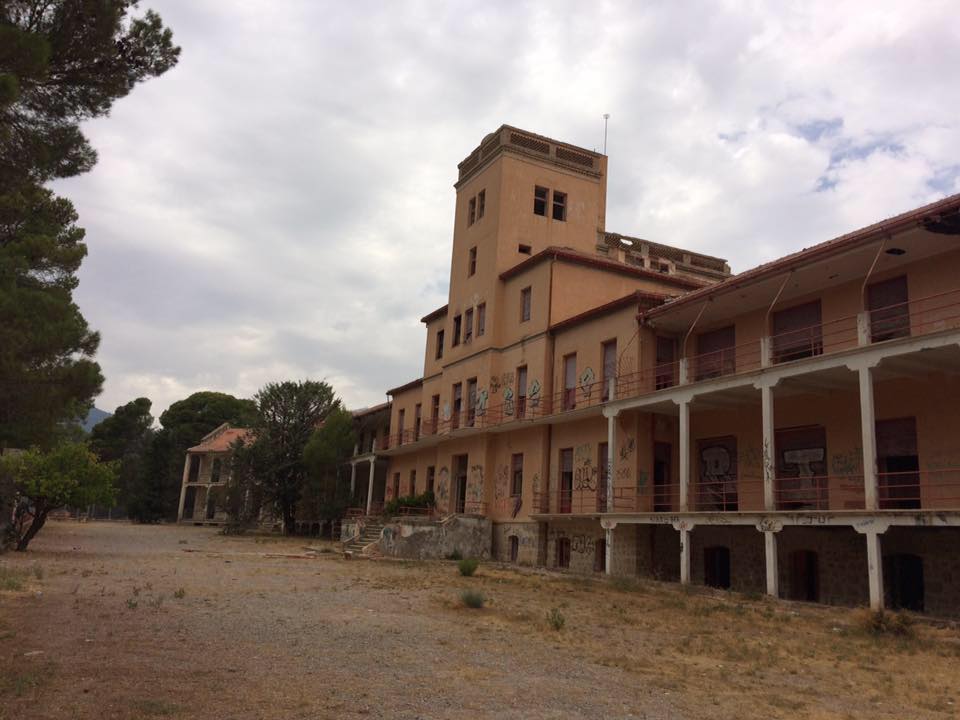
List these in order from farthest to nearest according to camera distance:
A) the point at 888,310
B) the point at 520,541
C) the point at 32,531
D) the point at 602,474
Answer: the point at 520,541
the point at 602,474
the point at 32,531
the point at 888,310

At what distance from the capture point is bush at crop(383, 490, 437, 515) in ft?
110

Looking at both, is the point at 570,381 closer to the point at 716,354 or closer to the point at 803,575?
the point at 716,354

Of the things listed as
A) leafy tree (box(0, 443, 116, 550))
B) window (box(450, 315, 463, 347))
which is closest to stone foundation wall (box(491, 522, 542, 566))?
window (box(450, 315, 463, 347))

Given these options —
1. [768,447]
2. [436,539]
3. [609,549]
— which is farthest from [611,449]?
[436,539]

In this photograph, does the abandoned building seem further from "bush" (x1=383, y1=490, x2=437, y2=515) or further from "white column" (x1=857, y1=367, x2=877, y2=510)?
"bush" (x1=383, y1=490, x2=437, y2=515)

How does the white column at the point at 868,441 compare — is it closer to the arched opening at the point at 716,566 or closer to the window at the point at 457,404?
the arched opening at the point at 716,566

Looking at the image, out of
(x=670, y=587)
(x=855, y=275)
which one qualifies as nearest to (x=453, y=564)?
(x=670, y=587)

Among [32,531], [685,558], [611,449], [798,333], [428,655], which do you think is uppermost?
[798,333]

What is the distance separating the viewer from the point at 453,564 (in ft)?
84.2

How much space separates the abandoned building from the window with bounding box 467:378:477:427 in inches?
3.3

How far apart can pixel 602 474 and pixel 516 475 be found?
17.4 feet

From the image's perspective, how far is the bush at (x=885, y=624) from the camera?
1254 centimetres

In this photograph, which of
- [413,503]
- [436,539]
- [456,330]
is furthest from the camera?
[456,330]

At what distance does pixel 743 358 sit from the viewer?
21.5 meters
